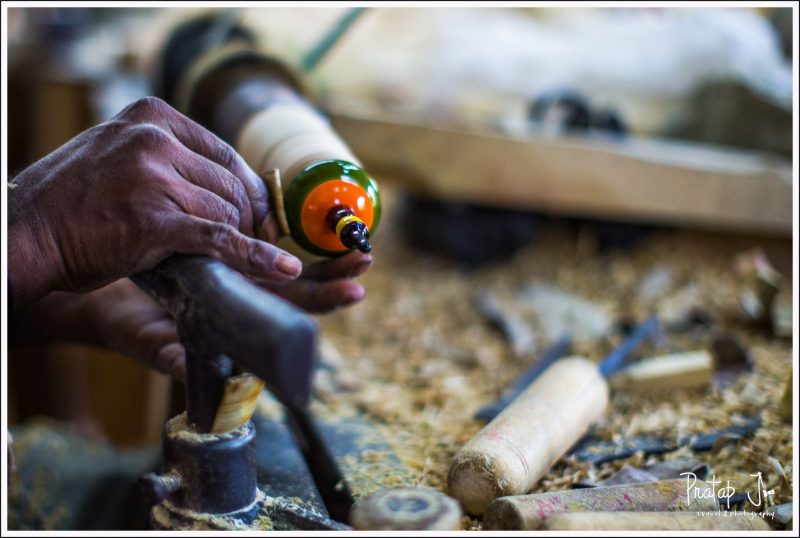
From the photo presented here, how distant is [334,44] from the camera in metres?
2.02

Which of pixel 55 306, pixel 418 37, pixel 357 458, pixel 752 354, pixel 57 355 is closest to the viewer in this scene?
pixel 357 458

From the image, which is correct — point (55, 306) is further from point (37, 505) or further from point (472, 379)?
point (472, 379)

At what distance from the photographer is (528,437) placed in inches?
41.4

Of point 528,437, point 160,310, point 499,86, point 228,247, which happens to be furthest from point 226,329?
point 499,86

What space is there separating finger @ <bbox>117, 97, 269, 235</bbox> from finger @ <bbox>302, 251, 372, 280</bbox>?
0.54 feet

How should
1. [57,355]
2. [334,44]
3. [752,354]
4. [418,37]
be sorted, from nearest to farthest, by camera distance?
[752,354]
[334,44]
[418,37]
[57,355]

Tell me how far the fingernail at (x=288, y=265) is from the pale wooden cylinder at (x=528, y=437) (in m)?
0.35

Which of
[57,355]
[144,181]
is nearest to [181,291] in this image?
[144,181]

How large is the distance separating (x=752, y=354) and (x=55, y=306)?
1454mm

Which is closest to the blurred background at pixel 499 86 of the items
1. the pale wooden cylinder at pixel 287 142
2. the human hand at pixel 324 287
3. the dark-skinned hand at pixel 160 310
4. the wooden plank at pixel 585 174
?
the wooden plank at pixel 585 174

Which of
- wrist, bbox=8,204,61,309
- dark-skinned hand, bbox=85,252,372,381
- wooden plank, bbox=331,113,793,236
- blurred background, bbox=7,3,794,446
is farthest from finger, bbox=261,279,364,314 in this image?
wooden plank, bbox=331,113,793,236

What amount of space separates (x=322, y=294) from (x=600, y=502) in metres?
0.51

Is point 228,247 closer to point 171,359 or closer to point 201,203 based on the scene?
point 201,203

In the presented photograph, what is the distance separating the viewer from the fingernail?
2.86ft
